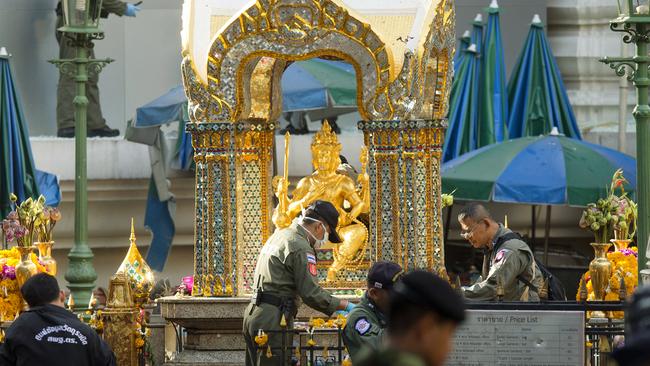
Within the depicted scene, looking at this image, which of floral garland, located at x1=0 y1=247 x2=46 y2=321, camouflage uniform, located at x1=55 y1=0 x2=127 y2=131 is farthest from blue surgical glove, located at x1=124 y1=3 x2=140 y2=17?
floral garland, located at x1=0 y1=247 x2=46 y2=321

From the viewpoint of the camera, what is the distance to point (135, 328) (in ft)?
50.0

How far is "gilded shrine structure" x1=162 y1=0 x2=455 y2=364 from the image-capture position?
14.8 m

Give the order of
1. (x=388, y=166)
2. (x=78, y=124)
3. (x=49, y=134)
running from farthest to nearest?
1. (x=49, y=134)
2. (x=78, y=124)
3. (x=388, y=166)

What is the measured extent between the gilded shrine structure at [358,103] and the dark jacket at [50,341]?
349 cm

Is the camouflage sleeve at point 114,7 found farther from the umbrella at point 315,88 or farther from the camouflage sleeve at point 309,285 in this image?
the camouflage sleeve at point 309,285

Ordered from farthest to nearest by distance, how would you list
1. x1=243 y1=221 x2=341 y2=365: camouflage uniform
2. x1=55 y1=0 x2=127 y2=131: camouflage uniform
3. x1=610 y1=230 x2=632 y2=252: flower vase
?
x1=55 y1=0 x2=127 y2=131: camouflage uniform < x1=610 y1=230 x2=632 y2=252: flower vase < x1=243 y1=221 x2=341 y2=365: camouflage uniform

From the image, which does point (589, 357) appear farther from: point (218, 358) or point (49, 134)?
point (49, 134)

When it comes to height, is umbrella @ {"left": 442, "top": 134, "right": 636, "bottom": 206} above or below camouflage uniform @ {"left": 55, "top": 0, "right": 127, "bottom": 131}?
below

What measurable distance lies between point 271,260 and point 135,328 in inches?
108

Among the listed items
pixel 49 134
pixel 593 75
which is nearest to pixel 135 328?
pixel 49 134

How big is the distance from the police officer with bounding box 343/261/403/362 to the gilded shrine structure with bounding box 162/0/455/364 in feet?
12.0

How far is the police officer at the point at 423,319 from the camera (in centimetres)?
677

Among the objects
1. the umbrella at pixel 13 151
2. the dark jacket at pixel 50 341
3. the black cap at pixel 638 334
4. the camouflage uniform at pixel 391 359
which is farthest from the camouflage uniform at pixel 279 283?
the umbrella at pixel 13 151

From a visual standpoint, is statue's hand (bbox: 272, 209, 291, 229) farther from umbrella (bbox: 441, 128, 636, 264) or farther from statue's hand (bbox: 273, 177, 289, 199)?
umbrella (bbox: 441, 128, 636, 264)
